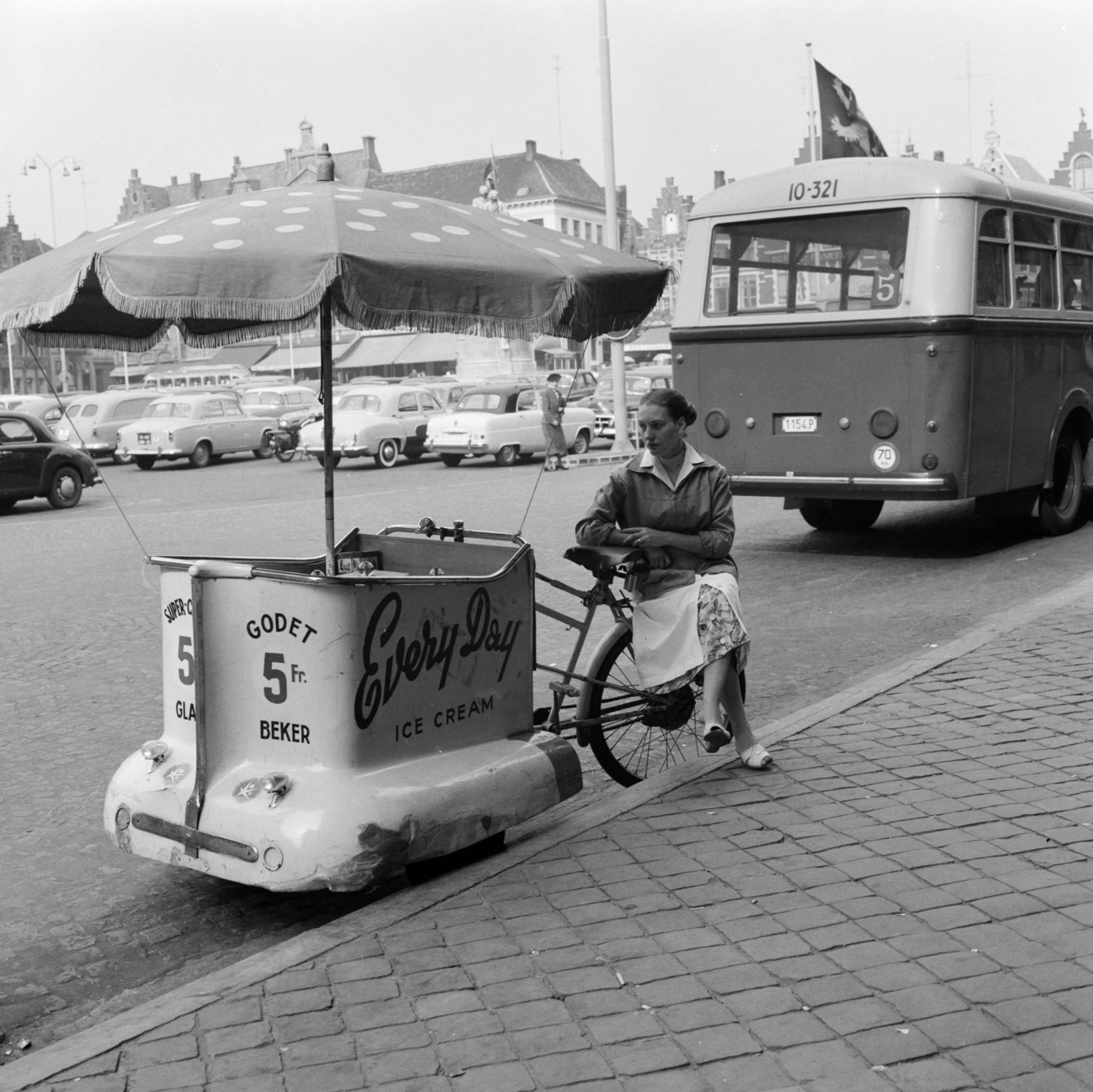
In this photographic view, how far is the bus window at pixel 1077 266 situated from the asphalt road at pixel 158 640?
2076 mm

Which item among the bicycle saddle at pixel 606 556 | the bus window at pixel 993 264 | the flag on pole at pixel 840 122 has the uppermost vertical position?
the flag on pole at pixel 840 122

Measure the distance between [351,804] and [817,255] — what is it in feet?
26.0

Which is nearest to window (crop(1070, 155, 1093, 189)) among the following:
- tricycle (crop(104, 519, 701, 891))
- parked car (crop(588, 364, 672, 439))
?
parked car (crop(588, 364, 672, 439))

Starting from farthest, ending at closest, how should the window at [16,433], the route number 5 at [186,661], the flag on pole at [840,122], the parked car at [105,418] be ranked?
the parked car at [105,418]
the window at [16,433]
the flag on pole at [840,122]
the route number 5 at [186,661]

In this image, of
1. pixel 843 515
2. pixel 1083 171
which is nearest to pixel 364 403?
pixel 843 515

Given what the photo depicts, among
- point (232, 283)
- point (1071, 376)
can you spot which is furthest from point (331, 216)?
point (1071, 376)

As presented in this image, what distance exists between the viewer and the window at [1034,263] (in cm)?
1121

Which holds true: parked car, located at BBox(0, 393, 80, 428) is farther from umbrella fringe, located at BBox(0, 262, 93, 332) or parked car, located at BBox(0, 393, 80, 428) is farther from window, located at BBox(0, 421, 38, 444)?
umbrella fringe, located at BBox(0, 262, 93, 332)

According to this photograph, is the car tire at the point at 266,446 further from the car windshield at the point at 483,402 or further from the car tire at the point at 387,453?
the car windshield at the point at 483,402

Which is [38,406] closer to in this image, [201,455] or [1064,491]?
[201,455]

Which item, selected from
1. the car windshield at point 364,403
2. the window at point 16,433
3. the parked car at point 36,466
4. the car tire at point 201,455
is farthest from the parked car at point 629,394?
the window at point 16,433

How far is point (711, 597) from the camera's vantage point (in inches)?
202

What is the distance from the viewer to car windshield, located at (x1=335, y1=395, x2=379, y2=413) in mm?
29469

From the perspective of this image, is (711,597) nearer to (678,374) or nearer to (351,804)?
(351,804)
